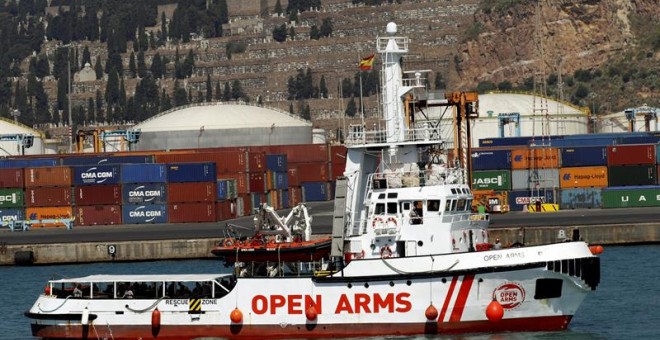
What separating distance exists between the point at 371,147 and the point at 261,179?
6456cm

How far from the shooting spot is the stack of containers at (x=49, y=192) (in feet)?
340

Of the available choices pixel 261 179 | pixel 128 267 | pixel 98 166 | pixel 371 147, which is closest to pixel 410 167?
pixel 371 147

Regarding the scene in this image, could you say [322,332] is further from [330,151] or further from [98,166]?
[330,151]

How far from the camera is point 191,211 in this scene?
103938 millimetres

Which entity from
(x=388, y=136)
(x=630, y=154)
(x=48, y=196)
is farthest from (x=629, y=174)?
(x=388, y=136)

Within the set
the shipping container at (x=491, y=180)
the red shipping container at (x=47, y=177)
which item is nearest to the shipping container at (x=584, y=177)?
the shipping container at (x=491, y=180)

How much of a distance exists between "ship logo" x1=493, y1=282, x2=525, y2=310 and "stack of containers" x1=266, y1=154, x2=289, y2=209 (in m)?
68.8

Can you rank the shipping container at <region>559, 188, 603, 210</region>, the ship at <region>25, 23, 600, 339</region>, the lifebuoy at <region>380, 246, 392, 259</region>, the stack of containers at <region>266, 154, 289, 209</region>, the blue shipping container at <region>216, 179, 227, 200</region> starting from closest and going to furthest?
the ship at <region>25, 23, 600, 339</region>, the lifebuoy at <region>380, 246, 392, 259</region>, the shipping container at <region>559, 188, 603, 210</region>, the blue shipping container at <region>216, 179, 227, 200</region>, the stack of containers at <region>266, 154, 289, 209</region>

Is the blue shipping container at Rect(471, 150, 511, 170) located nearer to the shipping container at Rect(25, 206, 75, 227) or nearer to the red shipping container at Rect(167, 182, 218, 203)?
the red shipping container at Rect(167, 182, 218, 203)

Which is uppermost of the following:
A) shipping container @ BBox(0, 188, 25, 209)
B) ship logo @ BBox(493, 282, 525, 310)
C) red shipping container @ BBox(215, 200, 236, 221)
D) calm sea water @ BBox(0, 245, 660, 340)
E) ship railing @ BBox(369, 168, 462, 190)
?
ship railing @ BBox(369, 168, 462, 190)

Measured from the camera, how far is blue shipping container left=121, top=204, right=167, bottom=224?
10344 cm

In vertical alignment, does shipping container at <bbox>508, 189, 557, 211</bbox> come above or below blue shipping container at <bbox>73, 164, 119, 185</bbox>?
below

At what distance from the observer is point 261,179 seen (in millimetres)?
118750

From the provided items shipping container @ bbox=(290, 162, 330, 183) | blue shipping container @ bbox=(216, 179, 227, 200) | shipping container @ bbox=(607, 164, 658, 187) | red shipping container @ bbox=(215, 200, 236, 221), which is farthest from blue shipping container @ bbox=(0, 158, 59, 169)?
shipping container @ bbox=(607, 164, 658, 187)
